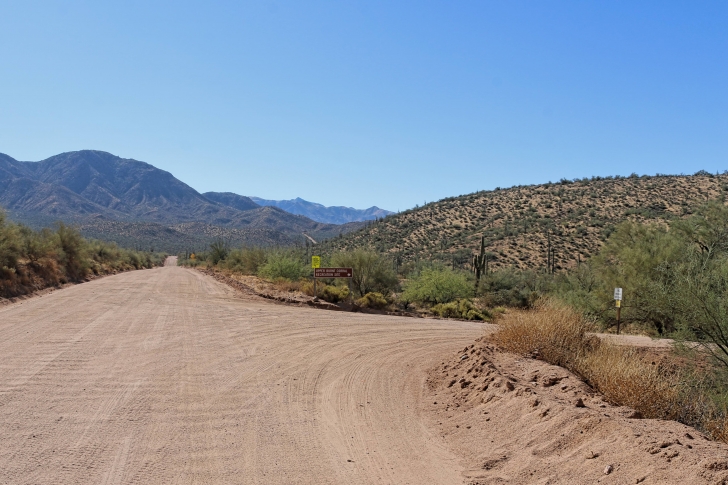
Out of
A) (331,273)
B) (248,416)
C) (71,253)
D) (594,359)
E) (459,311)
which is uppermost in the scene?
(71,253)

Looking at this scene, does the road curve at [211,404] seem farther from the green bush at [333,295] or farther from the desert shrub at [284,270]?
the desert shrub at [284,270]

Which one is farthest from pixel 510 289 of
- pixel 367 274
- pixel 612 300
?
pixel 612 300

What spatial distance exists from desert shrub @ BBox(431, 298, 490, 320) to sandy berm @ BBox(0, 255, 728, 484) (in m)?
14.5

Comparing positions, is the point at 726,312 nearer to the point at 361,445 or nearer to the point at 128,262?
the point at 361,445

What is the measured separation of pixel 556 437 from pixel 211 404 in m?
5.28

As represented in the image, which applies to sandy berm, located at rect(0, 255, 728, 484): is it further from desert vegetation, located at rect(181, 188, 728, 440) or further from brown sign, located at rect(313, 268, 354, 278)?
brown sign, located at rect(313, 268, 354, 278)

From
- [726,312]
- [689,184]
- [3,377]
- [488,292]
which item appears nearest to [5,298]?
[3,377]

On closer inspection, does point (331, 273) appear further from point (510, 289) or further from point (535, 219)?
point (535, 219)

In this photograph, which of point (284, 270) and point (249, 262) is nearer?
point (284, 270)

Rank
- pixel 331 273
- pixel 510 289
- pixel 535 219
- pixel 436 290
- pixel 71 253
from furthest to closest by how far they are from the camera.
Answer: pixel 535 219, pixel 71 253, pixel 510 289, pixel 436 290, pixel 331 273

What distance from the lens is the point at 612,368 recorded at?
8148mm

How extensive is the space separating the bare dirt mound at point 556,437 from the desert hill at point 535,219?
4446cm

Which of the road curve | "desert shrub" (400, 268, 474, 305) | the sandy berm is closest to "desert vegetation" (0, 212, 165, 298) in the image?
the road curve

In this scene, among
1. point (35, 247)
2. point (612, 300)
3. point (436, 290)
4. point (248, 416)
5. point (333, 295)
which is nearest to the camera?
point (248, 416)
